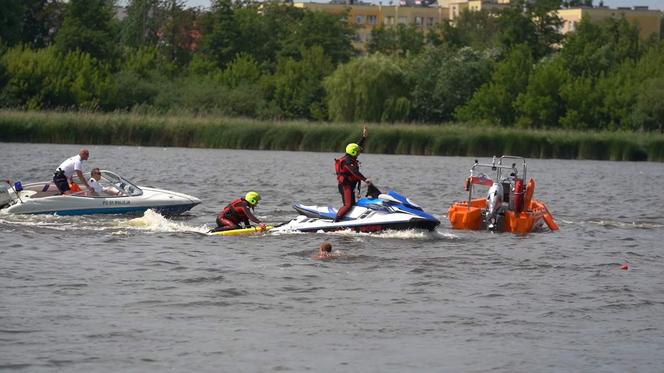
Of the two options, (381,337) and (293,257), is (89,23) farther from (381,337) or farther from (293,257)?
(381,337)

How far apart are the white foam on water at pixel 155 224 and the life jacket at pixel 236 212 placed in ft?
4.46

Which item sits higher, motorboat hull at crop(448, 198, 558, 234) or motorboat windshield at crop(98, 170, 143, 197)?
motorboat windshield at crop(98, 170, 143, 197)

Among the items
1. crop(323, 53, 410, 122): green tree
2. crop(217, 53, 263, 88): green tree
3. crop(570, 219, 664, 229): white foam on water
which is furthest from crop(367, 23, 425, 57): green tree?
crop(570, 219, 664, 229): white foam on water

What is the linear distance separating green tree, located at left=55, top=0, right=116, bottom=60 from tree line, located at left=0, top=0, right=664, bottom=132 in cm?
8

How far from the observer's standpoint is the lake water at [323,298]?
635 inches

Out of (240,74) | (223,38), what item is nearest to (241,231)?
(240,74)

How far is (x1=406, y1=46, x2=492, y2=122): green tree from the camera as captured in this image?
3506 inches

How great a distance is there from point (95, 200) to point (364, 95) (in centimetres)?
5218

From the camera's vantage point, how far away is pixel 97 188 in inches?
1159

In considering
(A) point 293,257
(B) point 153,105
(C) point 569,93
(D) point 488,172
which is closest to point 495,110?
(C) point 569,93

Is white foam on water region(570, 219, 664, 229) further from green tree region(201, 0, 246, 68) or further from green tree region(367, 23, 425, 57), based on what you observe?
green tree region(367, 23, 425, 57)

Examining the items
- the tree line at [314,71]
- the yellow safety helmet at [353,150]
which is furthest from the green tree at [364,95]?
the yellow safety helmet at [353,150]

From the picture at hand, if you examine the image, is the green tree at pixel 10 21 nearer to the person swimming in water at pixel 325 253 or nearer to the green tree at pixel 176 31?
the green tree at pixel 176 31

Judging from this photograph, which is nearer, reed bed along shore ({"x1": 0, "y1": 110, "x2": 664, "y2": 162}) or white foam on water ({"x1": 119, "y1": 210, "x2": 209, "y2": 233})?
white foam on water ({"x1": 119, "y1": 210, "x2": 209, "y2": 233})
